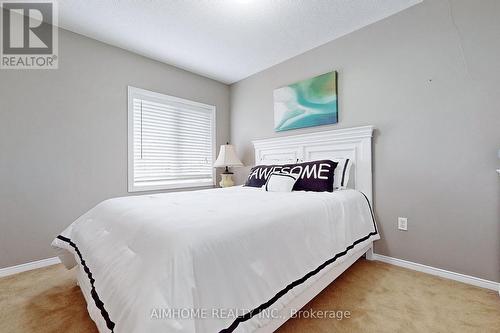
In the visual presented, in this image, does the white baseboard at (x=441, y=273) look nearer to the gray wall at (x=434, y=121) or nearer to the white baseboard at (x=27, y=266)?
the gray wall at (x=434, y=121)

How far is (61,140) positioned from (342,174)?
2.92 meters

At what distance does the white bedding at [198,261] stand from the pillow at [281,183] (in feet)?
2.08

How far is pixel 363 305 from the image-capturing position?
1521 millimetres

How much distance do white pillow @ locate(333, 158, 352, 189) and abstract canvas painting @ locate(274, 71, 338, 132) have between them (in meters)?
0.52

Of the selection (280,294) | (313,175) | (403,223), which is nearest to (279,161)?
(313,175)

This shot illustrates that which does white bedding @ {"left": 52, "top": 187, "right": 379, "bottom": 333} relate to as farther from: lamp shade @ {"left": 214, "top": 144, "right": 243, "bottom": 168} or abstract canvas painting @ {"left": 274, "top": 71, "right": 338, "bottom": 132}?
lamp shade @ {"left": 214, "top": 144, "right": 243, "bottom": 168}

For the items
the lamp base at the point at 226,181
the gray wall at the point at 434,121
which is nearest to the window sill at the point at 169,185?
the lamp base at the point at 226,181

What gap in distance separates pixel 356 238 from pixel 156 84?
2.96 m

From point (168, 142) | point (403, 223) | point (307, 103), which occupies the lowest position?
point (403, 223)

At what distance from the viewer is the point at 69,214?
2387 mm

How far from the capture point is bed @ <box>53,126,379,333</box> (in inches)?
31.5

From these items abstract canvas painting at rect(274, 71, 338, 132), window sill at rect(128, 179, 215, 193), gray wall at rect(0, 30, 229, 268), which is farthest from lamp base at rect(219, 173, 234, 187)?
gray wall at rect(0, 30, 229, 268)

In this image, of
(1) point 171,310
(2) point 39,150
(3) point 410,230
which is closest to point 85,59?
(2) point 39,150

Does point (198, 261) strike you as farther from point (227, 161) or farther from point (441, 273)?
point (227, 161)
